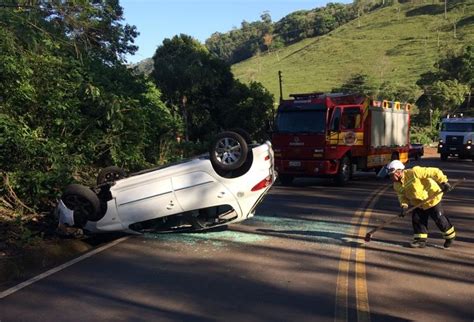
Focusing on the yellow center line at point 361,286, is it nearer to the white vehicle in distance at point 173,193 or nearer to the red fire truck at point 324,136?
the white vehicle in distance at point 173,193

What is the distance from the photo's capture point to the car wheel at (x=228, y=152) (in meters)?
7.91

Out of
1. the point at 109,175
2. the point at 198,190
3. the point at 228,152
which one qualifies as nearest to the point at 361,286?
the point at 198,190

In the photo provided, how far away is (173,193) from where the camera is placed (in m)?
7.83

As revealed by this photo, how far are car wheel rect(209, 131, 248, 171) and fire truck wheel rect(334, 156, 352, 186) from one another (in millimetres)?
8797

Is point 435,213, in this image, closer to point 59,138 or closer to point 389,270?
point 389,270

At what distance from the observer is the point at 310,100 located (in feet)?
54.4

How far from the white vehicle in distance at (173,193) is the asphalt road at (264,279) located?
44cm

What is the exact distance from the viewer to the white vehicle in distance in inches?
308

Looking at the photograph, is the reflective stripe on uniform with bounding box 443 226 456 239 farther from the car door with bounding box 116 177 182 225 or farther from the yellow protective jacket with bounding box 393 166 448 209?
the car door with bounding box 116 177 182 225

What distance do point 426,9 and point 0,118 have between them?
151318mm

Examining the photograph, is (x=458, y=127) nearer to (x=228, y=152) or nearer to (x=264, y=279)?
(x=228, y=152)

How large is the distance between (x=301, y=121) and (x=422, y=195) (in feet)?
29.5

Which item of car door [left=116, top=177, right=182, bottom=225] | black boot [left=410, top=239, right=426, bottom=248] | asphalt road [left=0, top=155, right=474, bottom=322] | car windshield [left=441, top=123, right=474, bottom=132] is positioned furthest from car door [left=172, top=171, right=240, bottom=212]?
car windshield [left=441, top=123, right=474, bottom=132]

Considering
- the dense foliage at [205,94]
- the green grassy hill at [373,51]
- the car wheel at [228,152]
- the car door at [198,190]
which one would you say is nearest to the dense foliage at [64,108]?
the car door at [198,190]
